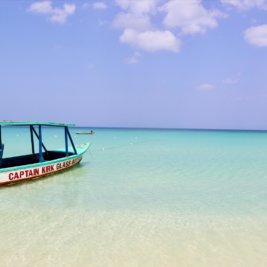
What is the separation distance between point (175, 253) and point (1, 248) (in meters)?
3.56

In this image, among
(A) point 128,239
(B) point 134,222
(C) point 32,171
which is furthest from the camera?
(C) point 32,171

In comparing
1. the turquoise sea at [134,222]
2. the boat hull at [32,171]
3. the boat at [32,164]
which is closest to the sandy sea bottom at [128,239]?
the turquoise sea at [134,222]

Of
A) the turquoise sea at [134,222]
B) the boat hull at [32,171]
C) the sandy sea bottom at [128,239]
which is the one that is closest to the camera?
the sandy sea bottom at [128,239]

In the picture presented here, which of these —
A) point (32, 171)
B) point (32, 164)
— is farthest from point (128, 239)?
point (32, 164)

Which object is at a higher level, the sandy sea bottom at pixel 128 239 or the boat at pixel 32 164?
the boat at pixel 32 164

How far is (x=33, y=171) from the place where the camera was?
1376 centimetres

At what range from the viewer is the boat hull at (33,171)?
12453 millimetres

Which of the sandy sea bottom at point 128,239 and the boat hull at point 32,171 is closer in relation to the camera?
the sandy sea bottom at point 128,239

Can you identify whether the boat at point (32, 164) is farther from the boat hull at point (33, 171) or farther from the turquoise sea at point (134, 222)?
the turquoise sea at point (134, 222)

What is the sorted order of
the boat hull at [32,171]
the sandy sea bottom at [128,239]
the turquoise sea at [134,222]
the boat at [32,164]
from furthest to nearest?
the boat at [32,164] → the boat hull at [32,171] → the turquoise sea at [134,222] → the sandy sea bottom at [128,239]

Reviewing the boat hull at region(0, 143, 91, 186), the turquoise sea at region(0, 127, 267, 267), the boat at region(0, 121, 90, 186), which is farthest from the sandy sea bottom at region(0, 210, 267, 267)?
the boat at region(0, 121, 90, 186)

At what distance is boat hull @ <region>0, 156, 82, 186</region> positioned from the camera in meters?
12.5

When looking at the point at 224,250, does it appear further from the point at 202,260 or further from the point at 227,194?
the point at 227,194

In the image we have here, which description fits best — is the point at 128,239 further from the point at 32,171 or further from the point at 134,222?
the point at 32,171
